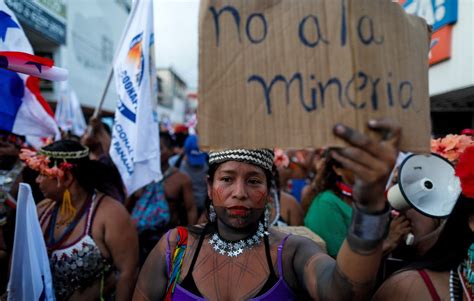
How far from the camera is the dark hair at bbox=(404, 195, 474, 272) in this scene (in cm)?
161

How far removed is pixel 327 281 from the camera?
4.60ft

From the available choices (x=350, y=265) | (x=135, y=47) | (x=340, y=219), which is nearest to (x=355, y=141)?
(x=350, y=265)

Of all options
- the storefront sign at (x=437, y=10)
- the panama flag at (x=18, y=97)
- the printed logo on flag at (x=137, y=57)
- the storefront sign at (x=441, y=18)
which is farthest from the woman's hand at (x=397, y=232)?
the storefront sign at (x=437, y=10)

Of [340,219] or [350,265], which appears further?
[340,219]

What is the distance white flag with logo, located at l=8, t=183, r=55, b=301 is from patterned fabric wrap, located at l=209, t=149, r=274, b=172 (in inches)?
50.5

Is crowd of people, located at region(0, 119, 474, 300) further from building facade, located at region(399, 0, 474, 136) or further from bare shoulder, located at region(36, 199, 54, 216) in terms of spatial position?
building facade, located at region(399, 0, 474, 136)

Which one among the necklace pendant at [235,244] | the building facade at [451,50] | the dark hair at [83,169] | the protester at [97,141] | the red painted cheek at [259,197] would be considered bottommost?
the necklace pendant at [235,244]

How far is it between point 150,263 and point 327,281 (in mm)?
1008

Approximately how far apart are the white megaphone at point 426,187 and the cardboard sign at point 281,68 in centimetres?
120

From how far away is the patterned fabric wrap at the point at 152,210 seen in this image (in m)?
4.29

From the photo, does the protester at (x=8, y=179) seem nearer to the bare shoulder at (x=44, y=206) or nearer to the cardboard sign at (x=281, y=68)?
the bare shoulder at (x=44, y=206)

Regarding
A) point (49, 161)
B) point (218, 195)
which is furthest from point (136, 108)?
point (218, 195)

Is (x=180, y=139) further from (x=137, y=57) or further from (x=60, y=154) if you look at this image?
(x=60, y=154)

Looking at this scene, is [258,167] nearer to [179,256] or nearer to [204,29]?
[179,256]
